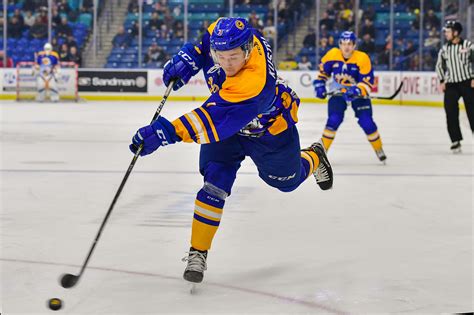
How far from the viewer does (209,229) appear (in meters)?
3.12

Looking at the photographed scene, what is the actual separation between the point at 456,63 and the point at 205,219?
5.82 meters

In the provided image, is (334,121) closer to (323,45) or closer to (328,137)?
(328,137)

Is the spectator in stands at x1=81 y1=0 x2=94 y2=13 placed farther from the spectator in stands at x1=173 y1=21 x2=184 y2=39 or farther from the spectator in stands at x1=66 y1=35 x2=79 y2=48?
the spectator in stands at x1=173 y1=21 x2=184 y2=39

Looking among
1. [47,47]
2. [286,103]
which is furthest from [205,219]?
[47,47]

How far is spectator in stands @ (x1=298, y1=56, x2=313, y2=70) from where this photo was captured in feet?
57.0

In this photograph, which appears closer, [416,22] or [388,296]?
[388,296]

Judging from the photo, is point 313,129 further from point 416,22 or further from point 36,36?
point 36,36

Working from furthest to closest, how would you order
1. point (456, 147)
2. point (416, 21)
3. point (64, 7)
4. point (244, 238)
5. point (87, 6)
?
point (64, 7), point (87, 6), point (416, 21), point (456, 147), point (244, 238)

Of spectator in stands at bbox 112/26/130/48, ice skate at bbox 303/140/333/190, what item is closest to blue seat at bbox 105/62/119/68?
spectator in stands at bbox 112/26/130/48

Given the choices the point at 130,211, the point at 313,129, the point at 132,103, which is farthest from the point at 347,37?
the point at 132,103

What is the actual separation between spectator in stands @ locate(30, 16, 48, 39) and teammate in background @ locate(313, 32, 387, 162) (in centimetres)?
1168

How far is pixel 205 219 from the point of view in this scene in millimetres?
3119

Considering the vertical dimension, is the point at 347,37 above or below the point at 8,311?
above

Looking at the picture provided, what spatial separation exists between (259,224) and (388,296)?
4.75 ft
